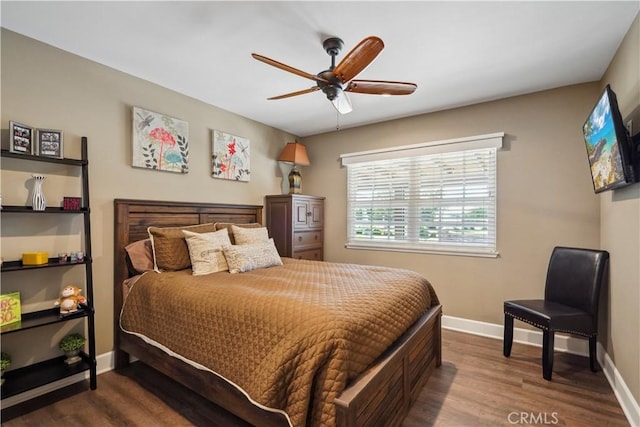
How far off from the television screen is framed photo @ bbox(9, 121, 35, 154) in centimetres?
375

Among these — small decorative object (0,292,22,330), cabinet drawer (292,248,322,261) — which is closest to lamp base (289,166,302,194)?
cabinet drawer (292,248,322,261)

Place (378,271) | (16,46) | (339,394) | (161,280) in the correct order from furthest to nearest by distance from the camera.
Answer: (378,271) < (161,280) < (16,46) < (339,394)

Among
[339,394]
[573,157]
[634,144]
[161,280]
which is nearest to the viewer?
[339,394]

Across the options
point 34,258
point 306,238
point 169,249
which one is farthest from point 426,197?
point 34,258

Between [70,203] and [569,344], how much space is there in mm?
4471

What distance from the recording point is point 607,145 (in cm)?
204

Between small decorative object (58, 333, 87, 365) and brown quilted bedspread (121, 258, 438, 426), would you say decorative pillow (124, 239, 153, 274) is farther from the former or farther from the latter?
small decorative object (58, 333, 87, 365)

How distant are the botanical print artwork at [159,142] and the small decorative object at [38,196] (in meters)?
0.73

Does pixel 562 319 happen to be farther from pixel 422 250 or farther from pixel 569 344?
pixel 422 250

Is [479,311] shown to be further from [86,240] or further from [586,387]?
[86,240]

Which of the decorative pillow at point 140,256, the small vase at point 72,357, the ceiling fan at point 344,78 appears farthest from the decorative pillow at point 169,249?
the ceiling fan at point 344,78

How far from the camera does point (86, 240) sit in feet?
7.38

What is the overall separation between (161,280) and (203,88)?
193 centimetres

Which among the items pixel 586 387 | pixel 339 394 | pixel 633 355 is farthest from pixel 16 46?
pixel 586 387
